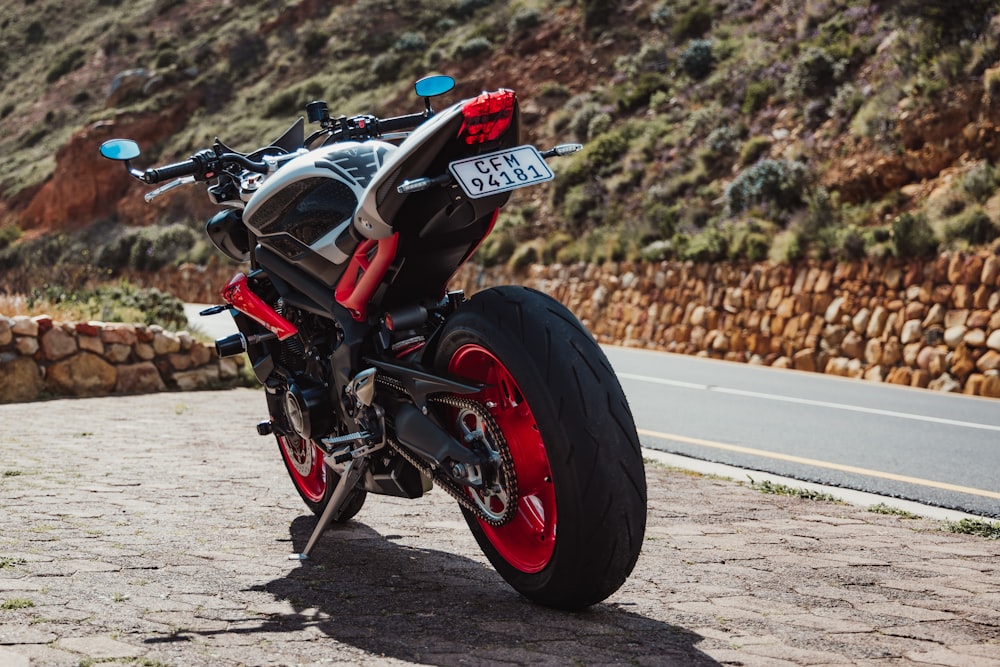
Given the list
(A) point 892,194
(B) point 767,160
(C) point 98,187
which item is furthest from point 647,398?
(C) point 98,187

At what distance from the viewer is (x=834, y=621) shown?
3873mm

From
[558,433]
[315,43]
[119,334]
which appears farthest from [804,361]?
[315,43]

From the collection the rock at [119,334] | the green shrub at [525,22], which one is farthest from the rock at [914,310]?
the green shrub at [525,22]

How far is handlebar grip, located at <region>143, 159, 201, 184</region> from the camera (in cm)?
500

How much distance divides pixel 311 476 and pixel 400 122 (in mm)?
1769

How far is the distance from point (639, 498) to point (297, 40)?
170 feet

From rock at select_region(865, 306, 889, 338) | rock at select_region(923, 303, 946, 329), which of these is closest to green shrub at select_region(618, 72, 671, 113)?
rock at select_region(865, 306, 889, 338)

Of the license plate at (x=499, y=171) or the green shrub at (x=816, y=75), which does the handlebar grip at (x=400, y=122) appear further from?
the green shrub at (x=816, y=75)

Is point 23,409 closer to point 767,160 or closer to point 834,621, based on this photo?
point 834,621

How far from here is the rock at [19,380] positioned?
10.6 m

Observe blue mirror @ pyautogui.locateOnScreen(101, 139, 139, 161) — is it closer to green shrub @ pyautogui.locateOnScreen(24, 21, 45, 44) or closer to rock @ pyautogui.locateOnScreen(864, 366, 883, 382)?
rock @ pyautogui.locateOnScreen(864, 366, 883, 382)

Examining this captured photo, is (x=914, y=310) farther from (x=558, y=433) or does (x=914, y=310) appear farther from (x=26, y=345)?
(x=558, y=433)

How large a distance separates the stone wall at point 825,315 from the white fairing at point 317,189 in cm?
1215

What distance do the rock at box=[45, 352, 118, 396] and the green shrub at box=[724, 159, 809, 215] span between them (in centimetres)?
1361
